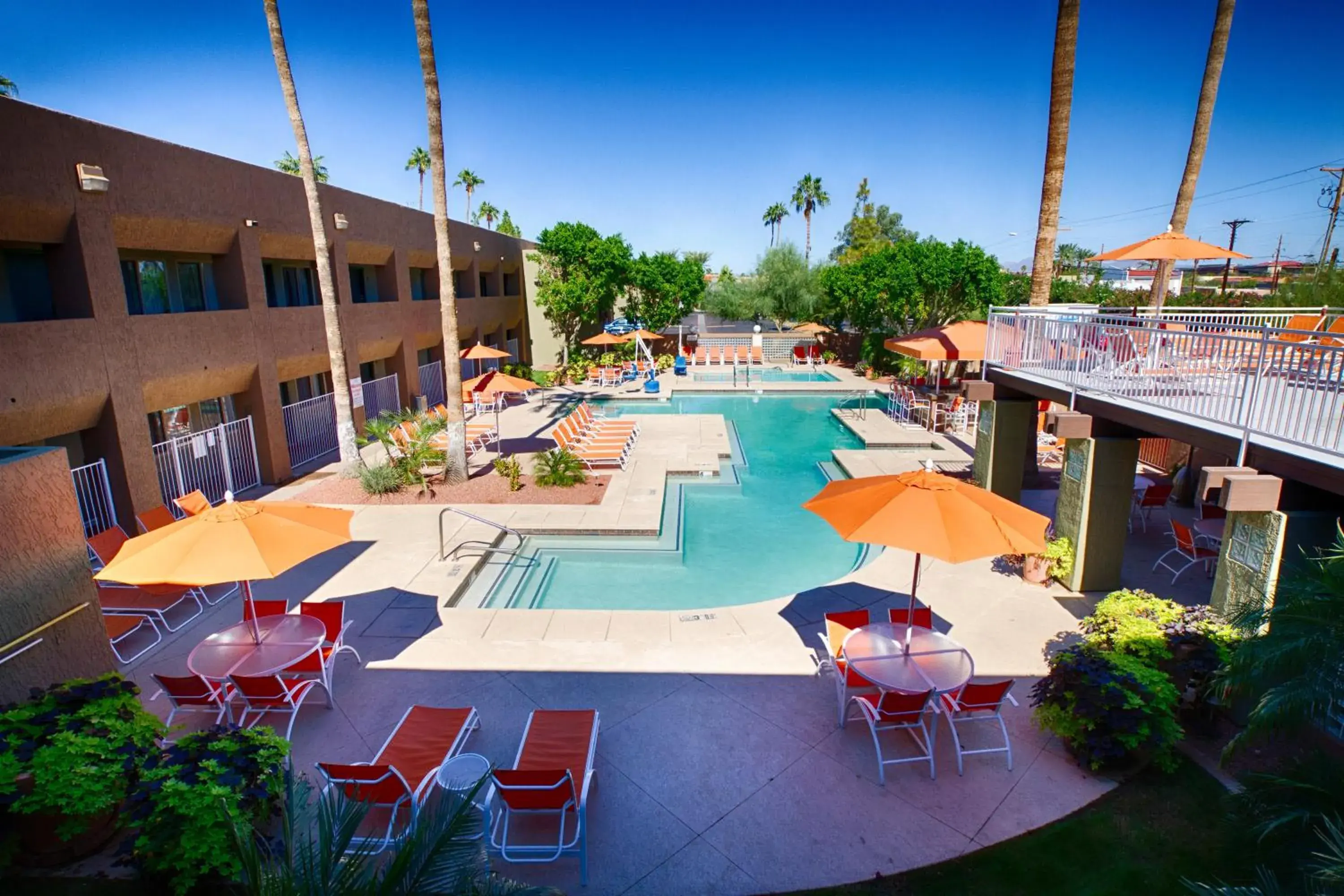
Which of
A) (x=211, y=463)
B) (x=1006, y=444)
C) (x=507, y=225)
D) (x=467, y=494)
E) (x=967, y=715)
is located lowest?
(x=967, y=715)

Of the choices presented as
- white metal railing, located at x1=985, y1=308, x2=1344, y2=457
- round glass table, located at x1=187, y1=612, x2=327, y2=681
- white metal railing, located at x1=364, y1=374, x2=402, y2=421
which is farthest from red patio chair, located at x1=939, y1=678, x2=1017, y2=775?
white metal railing, located at x1=364, y1=374, x2=402, y2=421

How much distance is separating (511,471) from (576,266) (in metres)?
18.2

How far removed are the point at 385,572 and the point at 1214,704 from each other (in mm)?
10076

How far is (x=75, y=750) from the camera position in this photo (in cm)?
478

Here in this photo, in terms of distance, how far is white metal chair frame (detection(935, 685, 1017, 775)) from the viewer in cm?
598

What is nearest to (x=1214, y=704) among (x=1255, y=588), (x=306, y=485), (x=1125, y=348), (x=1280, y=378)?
(x=1255, y=588)

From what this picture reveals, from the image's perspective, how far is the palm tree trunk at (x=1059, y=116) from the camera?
1170cm

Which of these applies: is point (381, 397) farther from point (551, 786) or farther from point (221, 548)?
point (551, 786)

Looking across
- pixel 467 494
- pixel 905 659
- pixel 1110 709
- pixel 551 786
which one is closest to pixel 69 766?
pixel 551 786

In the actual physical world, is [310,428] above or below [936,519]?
below

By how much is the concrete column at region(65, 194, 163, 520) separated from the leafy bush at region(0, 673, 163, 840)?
782 centimetres

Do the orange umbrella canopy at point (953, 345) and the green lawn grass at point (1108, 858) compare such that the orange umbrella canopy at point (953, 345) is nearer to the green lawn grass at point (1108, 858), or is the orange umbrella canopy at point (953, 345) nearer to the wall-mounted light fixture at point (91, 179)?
the green lawn grass at point (1108, 858)

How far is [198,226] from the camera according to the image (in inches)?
519

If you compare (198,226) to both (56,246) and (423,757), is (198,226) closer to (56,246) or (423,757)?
(56,246)
